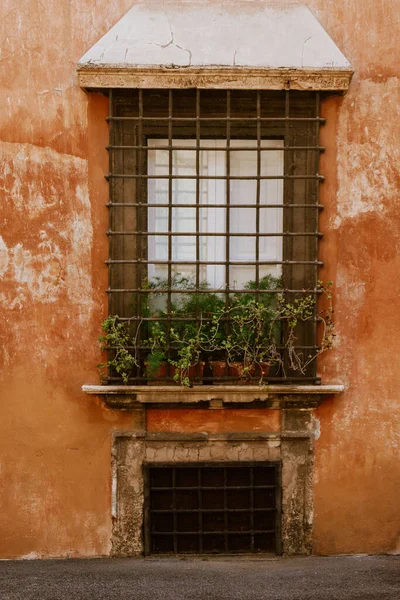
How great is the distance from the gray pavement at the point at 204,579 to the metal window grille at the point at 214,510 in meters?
0.11

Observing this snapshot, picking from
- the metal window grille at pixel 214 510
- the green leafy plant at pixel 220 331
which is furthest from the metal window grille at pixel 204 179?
the metal window grille at pixel 214 510

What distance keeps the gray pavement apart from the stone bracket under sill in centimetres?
104

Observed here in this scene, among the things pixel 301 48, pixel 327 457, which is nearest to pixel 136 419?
pixel 327 457

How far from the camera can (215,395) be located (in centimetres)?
401

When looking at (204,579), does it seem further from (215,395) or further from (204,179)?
(204,179)

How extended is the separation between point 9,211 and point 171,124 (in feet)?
Result: 4.03

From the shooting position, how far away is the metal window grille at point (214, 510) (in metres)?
4.14

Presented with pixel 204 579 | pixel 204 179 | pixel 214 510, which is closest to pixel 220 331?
pixel 204 179

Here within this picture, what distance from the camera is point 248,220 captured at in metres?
4.21

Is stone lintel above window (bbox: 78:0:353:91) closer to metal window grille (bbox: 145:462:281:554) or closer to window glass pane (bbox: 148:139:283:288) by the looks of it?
window glass pane (bbox: 148:139:283:288)

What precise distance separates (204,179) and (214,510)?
7.49ft

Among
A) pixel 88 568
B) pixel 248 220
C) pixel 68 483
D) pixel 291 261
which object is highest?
pixel 248 220

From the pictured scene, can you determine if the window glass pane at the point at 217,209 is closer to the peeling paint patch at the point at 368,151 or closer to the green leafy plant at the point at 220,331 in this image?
the green leafy plant at the point at 220,331

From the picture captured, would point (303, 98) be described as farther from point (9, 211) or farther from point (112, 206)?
point (9, 211)
